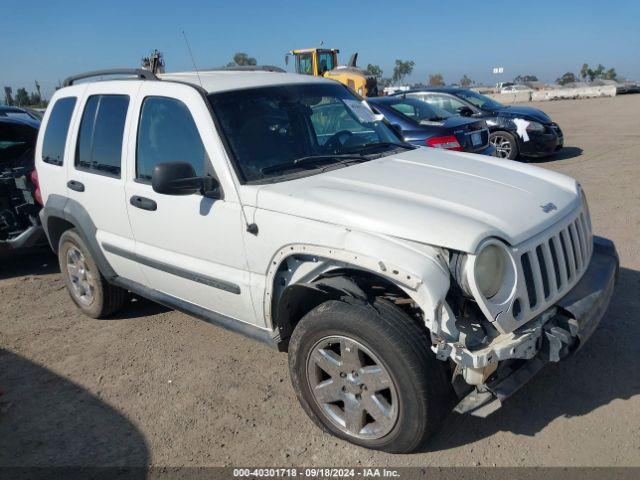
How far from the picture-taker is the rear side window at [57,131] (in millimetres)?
4809

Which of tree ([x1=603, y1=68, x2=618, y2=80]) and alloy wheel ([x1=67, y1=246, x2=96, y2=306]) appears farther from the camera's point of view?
tree ([x1=603, y1=68, x2=618, y2=80])

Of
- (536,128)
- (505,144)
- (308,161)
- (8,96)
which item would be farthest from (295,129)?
(8,96)

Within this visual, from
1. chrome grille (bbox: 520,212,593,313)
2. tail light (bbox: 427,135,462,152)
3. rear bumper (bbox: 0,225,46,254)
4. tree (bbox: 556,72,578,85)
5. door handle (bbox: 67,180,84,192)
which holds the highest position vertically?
door handle (bbox: 67,180,84,192)

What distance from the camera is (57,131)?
16.2 feet

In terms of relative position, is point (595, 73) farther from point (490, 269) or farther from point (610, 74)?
point (490, 269)

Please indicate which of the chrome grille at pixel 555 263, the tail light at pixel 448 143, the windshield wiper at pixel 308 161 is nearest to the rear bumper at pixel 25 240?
the windshield wiper at pixel 308 161

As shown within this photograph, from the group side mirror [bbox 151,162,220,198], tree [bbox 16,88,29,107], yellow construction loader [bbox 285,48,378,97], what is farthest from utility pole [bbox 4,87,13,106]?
side mirror [bbox 151,162,220,198]

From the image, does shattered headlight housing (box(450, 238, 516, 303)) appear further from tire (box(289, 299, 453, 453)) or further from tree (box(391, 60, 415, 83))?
tree (box(391, 60, 415, 83))

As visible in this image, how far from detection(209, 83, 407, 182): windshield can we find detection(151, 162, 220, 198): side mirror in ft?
0.72

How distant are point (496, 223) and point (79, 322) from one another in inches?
155

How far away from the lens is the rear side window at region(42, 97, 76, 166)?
4.81 metres

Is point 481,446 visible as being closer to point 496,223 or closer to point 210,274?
point 496,223

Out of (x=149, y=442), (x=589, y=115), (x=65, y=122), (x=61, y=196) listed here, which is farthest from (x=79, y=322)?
(x=589, y=115)

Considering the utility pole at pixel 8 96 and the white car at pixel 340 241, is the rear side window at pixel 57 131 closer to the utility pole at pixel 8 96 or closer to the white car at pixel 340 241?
the white car at pixel 340 241
